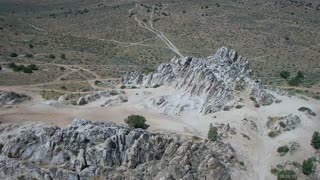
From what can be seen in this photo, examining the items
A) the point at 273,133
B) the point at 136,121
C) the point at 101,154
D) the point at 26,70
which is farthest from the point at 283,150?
the point at 26,70

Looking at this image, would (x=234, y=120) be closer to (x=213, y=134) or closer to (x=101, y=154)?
(x=213, y=134)

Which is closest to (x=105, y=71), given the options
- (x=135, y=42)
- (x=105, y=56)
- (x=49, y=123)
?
(x=105, y=56)

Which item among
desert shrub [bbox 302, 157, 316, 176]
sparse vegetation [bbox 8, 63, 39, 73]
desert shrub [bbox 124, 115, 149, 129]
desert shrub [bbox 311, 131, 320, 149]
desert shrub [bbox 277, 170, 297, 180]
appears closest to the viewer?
desert shrub [bbox 277, 170, 297, 180]

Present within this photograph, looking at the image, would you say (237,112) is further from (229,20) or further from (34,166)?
(229,20)

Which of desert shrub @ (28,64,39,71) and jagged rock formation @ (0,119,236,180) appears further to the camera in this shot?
desert shrub @ (28,64,39,71)

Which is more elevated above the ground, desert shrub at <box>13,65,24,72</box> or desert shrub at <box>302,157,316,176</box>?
desert shrub at <box>13,65,24,72</box>

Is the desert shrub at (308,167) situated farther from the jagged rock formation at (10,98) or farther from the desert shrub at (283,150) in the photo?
the jagged rock formation at (10,98)

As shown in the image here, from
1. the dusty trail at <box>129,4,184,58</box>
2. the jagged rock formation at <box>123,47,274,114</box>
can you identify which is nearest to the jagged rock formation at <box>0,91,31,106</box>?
the jagged rock formation at <box>123,47,274,114</box>

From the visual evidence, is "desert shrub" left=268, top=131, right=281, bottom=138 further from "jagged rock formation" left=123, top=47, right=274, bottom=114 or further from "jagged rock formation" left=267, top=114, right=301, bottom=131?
"jagged rock formation" left=123, top=47, right=274, bottom=114
